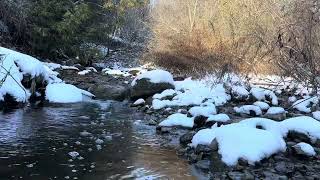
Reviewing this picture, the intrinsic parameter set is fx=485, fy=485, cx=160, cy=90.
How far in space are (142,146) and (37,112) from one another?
4.33 m

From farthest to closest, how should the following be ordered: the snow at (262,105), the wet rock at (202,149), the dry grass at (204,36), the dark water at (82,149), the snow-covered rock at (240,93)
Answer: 1. the dry grass at (204,36)
2. the snow-covered rock at (240,93)
3. the snow at (262,105)
4. the wet rock at (202,149)
5. the dark water at (82,149)

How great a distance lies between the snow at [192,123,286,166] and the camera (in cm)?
798

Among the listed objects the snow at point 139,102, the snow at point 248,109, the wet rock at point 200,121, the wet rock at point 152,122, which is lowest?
the wet rock at point 152,122

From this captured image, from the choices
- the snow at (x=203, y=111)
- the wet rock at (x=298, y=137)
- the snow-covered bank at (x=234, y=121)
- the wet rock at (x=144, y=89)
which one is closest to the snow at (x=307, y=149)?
the snow-covered bank at (x=234, y=121)

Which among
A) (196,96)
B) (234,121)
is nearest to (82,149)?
(234,121)

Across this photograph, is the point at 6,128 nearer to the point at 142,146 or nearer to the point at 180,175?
the point at 142,146

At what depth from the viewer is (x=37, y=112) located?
12641 mm

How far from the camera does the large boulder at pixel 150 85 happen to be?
1603 cm

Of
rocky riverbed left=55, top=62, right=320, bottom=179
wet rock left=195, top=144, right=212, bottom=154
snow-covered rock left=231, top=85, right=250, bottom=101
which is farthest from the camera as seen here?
snow-covered rock left=231, top=85, right=250, bottom=101

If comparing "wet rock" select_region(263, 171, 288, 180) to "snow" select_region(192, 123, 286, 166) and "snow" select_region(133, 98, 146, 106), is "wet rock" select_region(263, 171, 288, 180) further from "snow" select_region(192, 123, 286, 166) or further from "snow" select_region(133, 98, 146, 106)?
"snow" select_region(133, 98, 146, 106)

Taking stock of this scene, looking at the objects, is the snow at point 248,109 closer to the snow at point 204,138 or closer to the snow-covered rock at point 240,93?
the snow-covered rock at point 240,93

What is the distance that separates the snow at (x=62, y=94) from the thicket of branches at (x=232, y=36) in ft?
15.9

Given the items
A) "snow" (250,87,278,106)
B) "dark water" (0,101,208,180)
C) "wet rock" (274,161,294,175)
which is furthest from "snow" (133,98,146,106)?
"wet rock" (274,161,294,175)

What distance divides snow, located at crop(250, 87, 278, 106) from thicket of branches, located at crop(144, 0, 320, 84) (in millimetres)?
638
